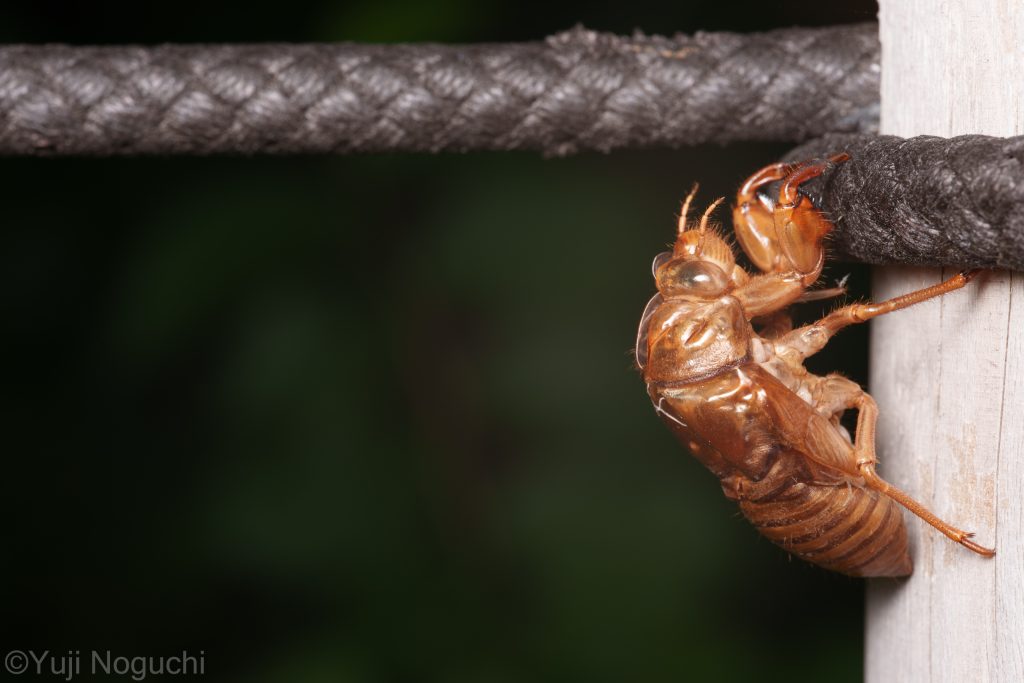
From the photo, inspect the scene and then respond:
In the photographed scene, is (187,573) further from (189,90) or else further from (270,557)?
(189,90)

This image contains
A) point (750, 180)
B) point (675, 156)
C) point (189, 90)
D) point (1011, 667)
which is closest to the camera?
point (1011, 667)

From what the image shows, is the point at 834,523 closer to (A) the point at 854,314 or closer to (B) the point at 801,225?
(A) the point at 854,314

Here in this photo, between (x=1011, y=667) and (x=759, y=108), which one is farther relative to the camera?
(x=759, y=108)

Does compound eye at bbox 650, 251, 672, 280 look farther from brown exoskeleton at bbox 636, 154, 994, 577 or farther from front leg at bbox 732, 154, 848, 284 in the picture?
front leg at bbox 732, 154, 848, 284

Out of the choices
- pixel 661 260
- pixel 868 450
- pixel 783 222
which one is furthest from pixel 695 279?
pixel 868 450

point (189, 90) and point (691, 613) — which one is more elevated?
point (189, 90)

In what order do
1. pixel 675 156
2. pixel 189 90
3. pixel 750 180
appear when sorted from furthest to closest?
pixel 675 156 → pixel 189 90 → pixel 750 180

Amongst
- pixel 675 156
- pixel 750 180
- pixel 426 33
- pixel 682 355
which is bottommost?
pixel 682 355

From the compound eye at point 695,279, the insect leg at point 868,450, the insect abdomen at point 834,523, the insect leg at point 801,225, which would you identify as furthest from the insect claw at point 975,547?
the compound eye at point 695,279

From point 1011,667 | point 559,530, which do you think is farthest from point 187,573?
point 1011,667
